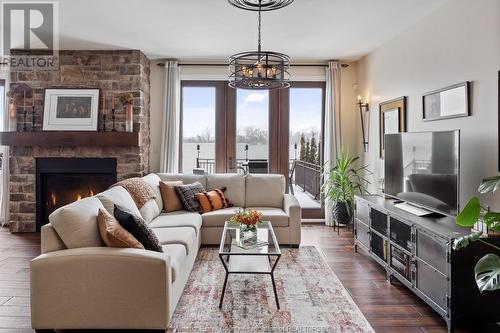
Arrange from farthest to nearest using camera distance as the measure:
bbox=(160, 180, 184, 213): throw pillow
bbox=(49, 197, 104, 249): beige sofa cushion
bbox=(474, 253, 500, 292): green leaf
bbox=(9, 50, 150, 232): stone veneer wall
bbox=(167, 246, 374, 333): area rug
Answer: bbox=(9, 50, 150, 232): stone veneer wall → bbox=(160, 180, 184, 213): throw pillow → bbox=(167, 246, 374, 333): area rug → bbox=(49, 197, 104, 249): beige sofa cushion → bbox=(474, 253, 500, 292): green leaf

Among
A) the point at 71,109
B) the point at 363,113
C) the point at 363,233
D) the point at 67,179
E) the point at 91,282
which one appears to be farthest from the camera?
the point at 363,113

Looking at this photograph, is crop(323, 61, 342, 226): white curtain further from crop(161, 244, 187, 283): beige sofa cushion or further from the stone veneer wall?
crop(161, 244, 187, 283): beige sofa cushion

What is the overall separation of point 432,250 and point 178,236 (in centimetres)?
219

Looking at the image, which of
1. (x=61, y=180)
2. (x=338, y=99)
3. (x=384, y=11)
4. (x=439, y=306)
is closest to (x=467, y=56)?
(x=384, y=11)

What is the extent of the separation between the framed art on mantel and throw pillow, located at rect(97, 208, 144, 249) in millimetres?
3404

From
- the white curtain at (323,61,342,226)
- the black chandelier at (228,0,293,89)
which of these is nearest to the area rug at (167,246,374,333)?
the black chandelier at (228,0,293,89)

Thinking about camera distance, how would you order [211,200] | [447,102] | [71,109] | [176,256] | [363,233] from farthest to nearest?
[71,109], [211,200], [363,233], [447,102], [176,256]

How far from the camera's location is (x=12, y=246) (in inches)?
→ 180

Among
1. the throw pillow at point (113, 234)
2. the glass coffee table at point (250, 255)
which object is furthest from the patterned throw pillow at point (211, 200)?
the throw pillow at point (113, 234)

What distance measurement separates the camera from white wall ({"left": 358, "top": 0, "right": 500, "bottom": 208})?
9.19 ft

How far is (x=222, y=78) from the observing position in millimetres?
5848

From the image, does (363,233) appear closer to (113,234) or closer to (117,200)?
(117,200)

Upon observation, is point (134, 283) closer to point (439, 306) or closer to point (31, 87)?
point (439, 306)

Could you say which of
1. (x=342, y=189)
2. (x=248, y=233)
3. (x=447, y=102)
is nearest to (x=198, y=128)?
(x=342, y=189)
